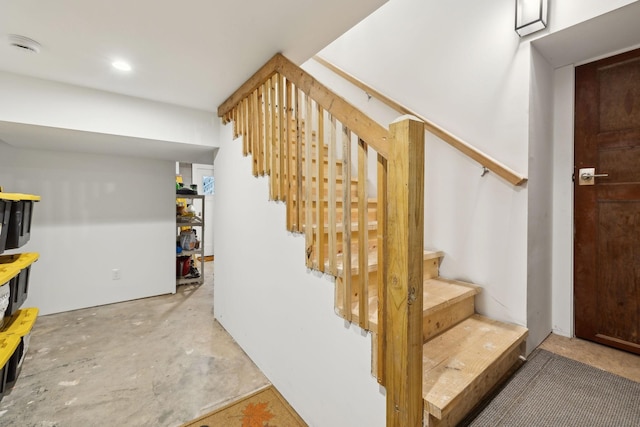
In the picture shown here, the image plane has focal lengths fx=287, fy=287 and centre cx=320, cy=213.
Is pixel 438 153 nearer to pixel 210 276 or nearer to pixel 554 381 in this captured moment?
pixel 554 381

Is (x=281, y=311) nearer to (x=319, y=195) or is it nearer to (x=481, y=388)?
(x=319, y=195)

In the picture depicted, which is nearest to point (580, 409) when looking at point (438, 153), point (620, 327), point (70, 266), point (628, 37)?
point (620, 327)

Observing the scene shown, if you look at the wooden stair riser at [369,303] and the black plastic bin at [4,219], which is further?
the black plastic bin at [4,219]

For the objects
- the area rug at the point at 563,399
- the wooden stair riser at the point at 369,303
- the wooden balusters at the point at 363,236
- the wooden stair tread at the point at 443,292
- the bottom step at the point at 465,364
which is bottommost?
the area rug at the point at 563,399

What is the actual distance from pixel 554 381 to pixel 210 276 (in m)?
4.55

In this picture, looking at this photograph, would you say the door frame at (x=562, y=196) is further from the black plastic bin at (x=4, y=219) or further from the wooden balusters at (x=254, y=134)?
the black plastic bin at (x=4, y=219)

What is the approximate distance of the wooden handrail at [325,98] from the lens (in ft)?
3.58

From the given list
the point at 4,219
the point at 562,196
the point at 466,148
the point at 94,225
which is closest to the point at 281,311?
the point at 466,148

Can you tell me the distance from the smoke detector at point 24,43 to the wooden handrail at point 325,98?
120cm

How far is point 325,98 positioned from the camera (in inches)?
54.7

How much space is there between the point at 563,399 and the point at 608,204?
4.22ft

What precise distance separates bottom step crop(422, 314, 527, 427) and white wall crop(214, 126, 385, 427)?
0.73ft

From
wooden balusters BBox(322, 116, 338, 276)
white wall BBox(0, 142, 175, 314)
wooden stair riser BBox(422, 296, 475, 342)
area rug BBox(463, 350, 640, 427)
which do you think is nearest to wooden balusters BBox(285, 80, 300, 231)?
wooden balusters BBox(322, 116, 338, 276)

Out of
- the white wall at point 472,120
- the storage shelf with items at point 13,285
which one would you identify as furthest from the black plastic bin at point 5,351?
the white wall at point 472,120
